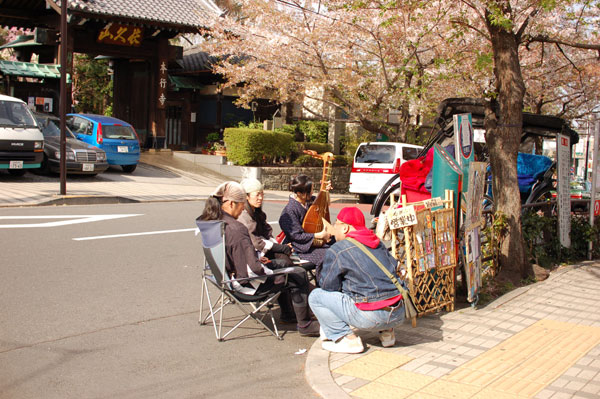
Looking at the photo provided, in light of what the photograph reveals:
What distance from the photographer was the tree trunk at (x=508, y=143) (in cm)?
841

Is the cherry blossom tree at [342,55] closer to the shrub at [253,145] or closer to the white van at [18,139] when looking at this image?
the shrub at [253,145]

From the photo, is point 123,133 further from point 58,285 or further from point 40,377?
point 40,377

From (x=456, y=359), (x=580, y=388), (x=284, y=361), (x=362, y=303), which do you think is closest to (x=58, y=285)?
(x=284, y=361)

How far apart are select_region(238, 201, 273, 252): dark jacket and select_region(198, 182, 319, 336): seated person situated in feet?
A: 1.72

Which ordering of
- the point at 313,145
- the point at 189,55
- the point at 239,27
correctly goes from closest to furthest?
1. the point at 239,27
2. the point at 313,145
3. the point at 189,55

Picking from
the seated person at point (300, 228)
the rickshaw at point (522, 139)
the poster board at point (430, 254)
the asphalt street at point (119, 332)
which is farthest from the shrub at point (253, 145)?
the poster board at point (430, 254)

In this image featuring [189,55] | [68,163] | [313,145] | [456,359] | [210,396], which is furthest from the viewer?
[189,55]

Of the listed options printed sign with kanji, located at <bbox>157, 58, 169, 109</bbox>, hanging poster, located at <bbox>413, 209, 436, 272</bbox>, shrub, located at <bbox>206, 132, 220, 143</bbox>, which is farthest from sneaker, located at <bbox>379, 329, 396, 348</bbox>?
shrub, located at <bbox>206, 132, 220, 143</bbox>

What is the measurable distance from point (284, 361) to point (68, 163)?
565 inches

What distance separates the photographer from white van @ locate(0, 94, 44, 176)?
1630 cm

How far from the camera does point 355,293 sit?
537 centimetres

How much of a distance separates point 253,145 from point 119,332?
1776 centimetres

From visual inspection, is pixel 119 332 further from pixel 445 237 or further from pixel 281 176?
pixel 281 176

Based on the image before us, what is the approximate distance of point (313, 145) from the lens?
26.9m
